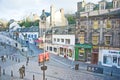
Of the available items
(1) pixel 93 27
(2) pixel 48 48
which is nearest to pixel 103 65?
(1) pixel 93 27

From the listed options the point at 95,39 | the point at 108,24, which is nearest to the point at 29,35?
the point at 95,39

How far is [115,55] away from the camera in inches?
730

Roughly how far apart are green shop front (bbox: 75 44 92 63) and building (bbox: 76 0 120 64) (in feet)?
0.71

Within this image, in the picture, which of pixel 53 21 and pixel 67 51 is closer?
pixel 67 51

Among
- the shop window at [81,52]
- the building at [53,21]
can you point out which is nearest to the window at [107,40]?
the shop window at [81,52]

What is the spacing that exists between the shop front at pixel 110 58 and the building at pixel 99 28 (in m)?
0.28

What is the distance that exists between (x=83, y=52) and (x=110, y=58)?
3.40 m

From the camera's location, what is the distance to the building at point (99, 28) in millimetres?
18500

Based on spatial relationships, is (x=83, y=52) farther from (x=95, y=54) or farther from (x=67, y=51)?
(x=67, y=51)

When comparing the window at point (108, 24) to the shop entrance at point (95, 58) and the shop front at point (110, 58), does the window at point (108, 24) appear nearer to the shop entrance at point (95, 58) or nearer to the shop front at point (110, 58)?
the shop front at point (110, 58)

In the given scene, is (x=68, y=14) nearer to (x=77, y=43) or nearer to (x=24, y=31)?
(x=24, y=31)

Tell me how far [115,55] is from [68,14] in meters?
14.7

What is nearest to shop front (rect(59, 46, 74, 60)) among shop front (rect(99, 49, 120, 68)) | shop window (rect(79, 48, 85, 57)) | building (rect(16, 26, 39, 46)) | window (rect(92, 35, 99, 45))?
shop window (rect(79, 48, 85, 57))

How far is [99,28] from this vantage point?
782 inches
